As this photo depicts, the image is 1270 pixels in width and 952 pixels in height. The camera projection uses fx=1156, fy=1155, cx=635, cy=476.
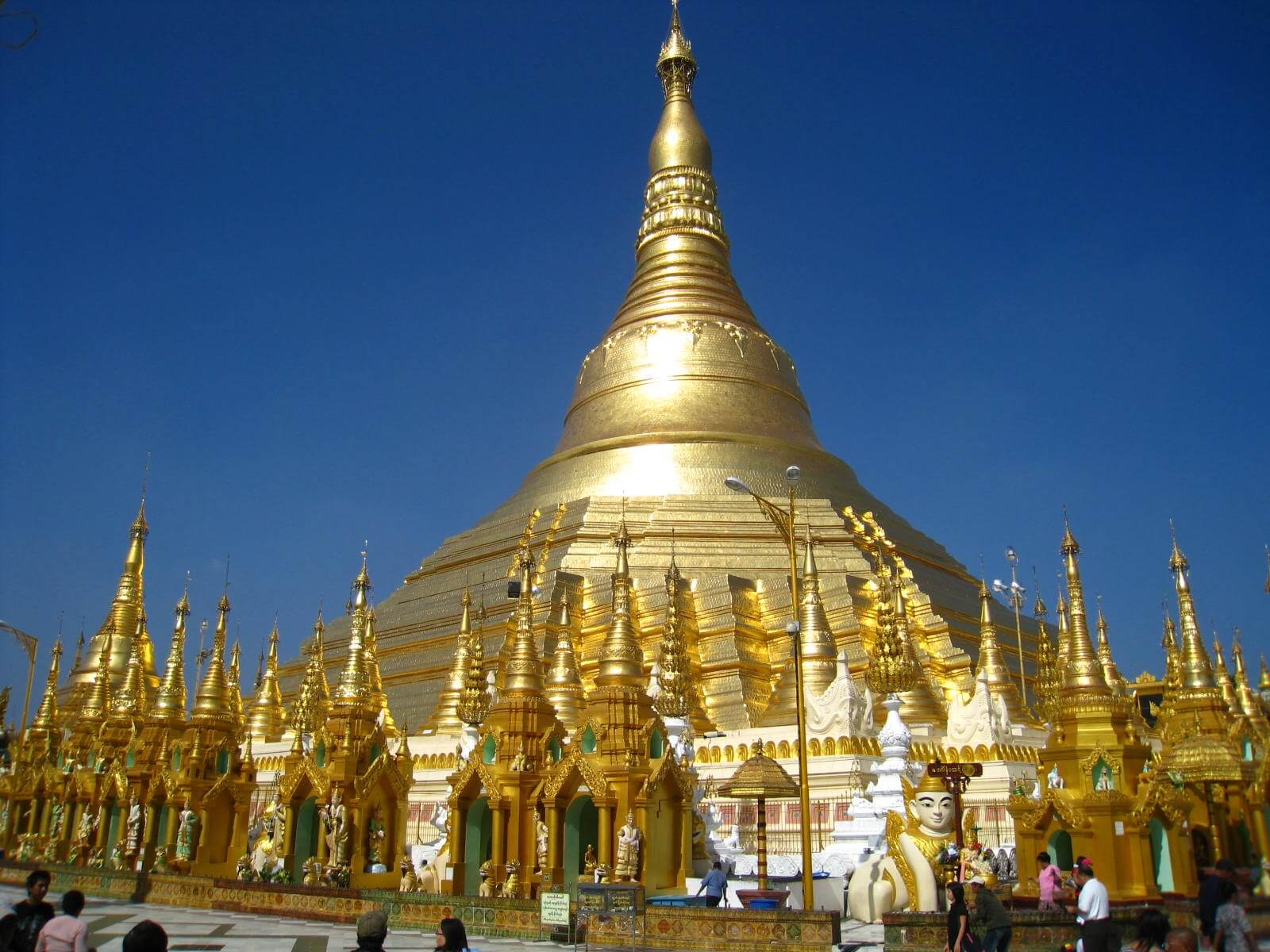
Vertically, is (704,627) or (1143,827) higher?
(704,627)

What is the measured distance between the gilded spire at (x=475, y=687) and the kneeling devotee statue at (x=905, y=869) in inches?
457

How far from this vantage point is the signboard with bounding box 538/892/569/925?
12930mm

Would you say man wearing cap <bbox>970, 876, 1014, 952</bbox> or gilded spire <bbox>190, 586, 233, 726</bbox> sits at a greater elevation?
gilded spire <bbox>190, 586, 233, 726</bbox>

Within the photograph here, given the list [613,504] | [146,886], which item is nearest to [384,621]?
[613,504]

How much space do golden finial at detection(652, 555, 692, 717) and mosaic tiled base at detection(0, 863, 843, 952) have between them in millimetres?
8524

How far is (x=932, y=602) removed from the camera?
30188 mm

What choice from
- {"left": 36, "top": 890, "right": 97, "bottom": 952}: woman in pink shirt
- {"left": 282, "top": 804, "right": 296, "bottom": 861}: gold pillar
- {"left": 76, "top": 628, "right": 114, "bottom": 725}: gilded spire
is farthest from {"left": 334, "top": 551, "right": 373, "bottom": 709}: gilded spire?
{"left": 36, "top": 890, "right": 97, "bottom": 952}: woman in pink shirt

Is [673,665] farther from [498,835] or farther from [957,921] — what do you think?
[957,921]

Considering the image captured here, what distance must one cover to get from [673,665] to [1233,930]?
18.4m

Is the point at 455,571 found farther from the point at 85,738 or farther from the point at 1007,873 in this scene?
the point at 1007,873

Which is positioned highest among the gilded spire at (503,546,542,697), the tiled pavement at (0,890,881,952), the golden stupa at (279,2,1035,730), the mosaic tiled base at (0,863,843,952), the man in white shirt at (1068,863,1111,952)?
the golden stupa at (279,2,1035,730)

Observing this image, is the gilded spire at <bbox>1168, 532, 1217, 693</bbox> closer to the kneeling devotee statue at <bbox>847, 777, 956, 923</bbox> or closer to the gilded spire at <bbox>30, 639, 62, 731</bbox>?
the kneeling devotee statue at <bbox>847, 777, 956, 923</bbox>

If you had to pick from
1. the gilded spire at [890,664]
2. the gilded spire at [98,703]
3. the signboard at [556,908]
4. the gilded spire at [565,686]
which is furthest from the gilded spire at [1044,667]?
the gilded spire at [98,703]

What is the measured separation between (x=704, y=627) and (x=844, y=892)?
42.5ft
